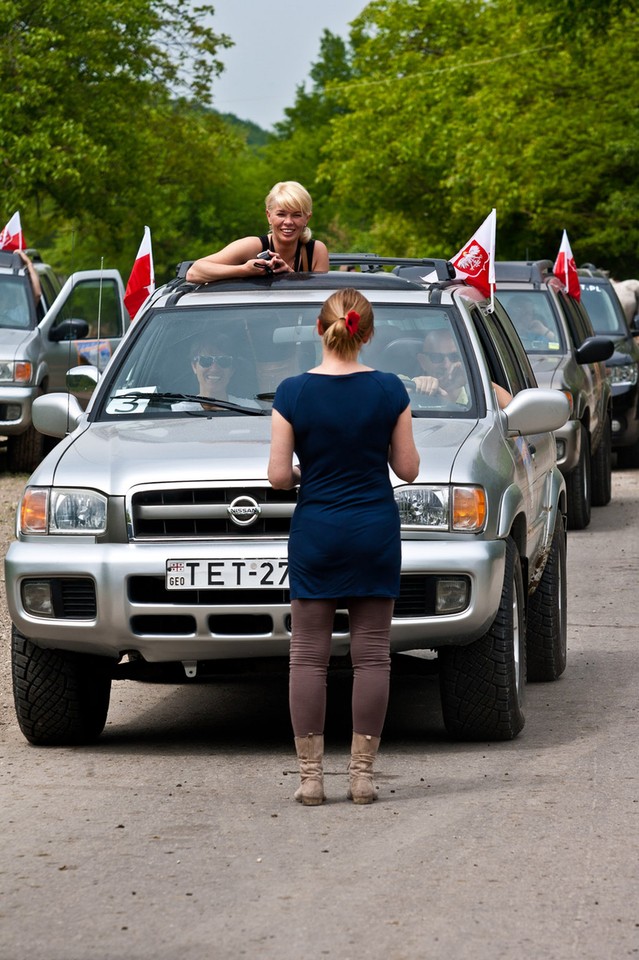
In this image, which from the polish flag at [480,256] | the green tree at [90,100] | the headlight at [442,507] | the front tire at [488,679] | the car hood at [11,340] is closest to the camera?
the headlight at [442,507]

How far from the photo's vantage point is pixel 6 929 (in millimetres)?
4613

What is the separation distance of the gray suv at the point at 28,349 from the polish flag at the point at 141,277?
5.53 m

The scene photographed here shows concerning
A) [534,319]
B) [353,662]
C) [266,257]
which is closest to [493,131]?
[534,319]

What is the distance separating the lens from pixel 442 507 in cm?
657

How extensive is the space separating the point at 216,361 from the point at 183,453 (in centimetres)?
89

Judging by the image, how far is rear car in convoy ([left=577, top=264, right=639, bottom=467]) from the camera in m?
19.6

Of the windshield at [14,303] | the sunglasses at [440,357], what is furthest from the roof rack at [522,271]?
the sunglasses at [440,357]

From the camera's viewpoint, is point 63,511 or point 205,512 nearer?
point 205,512

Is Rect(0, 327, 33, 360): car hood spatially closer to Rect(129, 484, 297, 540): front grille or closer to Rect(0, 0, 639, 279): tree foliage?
Rect(0, 0, 639, 279): tree foliage

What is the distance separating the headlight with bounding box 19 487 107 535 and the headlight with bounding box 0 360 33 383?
11.9 metres

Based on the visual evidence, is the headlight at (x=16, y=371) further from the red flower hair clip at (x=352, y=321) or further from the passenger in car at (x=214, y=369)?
the red flower hair clip at (x=352, y=321)

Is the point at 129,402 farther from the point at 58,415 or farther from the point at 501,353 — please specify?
the point at 501,353

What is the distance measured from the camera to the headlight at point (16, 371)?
18500 mm

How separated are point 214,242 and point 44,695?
91824mm
